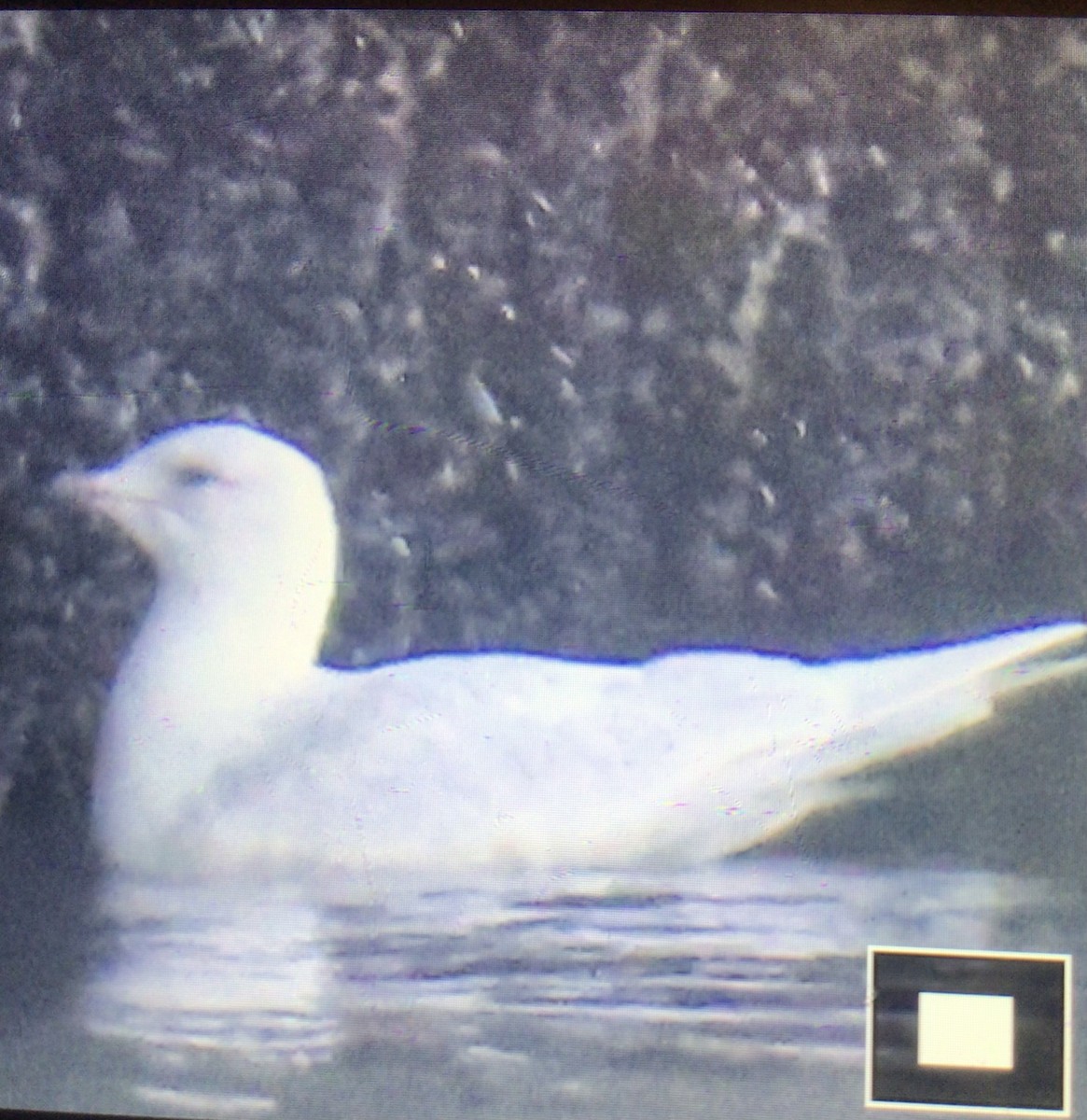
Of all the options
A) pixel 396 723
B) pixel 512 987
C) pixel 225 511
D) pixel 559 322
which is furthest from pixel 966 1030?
pixel 225 511

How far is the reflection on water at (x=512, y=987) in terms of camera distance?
63.8 inches

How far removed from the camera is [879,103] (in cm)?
166

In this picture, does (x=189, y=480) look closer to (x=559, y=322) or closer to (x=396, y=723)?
(x=396, y=723)

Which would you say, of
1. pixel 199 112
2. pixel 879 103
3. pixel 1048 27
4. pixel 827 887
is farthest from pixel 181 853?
pixel 1048 27

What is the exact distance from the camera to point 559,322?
1.69m

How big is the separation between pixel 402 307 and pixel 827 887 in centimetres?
90

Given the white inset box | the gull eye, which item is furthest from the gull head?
the white inset box

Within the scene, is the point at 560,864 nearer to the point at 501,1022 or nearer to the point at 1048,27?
the point at 501,1022

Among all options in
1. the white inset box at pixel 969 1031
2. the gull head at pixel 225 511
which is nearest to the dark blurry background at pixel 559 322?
the gull head at pixel 225 511

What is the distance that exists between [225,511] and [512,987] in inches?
27.7

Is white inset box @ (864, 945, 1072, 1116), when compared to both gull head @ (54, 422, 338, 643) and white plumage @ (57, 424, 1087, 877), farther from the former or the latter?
gull head @ (54, 422, 338, 643)

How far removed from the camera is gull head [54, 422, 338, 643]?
67.4 inches

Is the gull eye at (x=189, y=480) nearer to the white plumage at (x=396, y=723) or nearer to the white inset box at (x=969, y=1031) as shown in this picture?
the white plumage at (x=396, y=723)

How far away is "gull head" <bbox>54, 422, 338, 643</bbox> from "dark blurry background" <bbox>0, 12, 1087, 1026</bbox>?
0.03m
